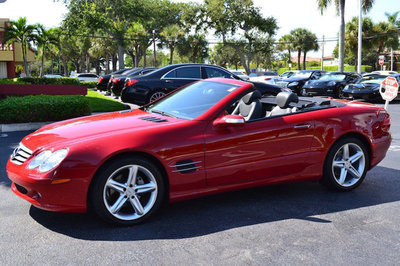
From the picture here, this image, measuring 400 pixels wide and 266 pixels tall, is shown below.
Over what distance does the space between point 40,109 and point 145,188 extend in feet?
23.8

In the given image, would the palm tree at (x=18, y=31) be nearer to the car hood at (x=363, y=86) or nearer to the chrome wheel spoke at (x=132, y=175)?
the car hood at (x=363, y=86)

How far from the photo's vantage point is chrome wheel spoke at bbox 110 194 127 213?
12.8 feet

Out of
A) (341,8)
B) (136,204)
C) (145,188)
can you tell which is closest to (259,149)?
(145,188)

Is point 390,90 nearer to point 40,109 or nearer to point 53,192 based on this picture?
point 40,109

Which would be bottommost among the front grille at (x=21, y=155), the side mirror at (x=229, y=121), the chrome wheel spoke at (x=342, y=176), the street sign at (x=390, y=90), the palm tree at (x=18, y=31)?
the chrome wheel spoke at (x=342, y=176)

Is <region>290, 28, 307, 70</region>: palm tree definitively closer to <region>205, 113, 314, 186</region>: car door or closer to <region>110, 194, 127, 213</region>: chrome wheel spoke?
<region>205, 113, 314, 186</region>: car door

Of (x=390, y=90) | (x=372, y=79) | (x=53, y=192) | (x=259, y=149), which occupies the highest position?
(x=372, y=79)

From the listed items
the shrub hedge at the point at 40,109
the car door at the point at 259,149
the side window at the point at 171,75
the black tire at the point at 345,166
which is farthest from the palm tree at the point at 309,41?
the car door at the point at 259,149

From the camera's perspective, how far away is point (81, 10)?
1542 inches

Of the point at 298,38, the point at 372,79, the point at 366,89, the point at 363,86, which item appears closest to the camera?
the point at 366,89

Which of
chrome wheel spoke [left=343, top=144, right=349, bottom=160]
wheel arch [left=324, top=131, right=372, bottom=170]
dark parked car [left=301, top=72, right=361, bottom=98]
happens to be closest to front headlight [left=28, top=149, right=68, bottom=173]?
wheel arch [left=324, top=131, right=372, bottom=170]

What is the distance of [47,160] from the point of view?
3.74 metres

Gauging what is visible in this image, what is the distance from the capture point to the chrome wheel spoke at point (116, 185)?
3.83 meters

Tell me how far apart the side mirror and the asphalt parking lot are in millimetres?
931
